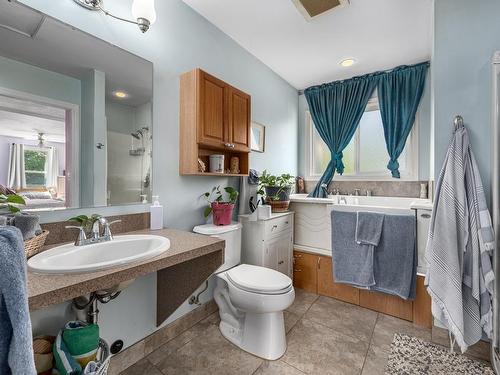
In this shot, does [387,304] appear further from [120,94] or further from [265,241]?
[120,94]

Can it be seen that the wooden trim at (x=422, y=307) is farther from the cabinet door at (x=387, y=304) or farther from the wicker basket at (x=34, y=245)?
the wicker basket at (x=34, y=245)

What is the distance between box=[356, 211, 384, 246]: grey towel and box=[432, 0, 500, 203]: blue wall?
0.55 m

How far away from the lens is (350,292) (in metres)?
2.23

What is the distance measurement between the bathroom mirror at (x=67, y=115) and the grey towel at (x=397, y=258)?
1.88 metres

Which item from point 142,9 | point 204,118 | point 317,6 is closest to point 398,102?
point 317,6

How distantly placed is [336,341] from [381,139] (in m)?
2.28

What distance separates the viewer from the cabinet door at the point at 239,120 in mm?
1917

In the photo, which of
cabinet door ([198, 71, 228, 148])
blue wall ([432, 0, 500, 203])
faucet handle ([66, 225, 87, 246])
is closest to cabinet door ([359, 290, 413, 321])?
blue wall ([432, 0, 500, 203])

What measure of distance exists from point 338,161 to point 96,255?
8.81 ft

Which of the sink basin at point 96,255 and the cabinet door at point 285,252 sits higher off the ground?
the sink basin at point 96,255

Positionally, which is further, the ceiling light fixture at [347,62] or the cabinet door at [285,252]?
the ceiling light fixture at [347,62]

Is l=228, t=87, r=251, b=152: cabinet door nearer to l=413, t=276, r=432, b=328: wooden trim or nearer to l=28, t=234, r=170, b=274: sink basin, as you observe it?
l=28, t=234, r=170, b=274: sink basin

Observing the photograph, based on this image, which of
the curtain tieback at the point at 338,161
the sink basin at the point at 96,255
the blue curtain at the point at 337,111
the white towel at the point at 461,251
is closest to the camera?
the sink basin at the point at 96,255

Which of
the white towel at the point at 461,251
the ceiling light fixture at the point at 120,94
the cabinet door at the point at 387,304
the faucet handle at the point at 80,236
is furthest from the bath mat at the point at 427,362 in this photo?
the ceiling light fixture at the point at 120,94
